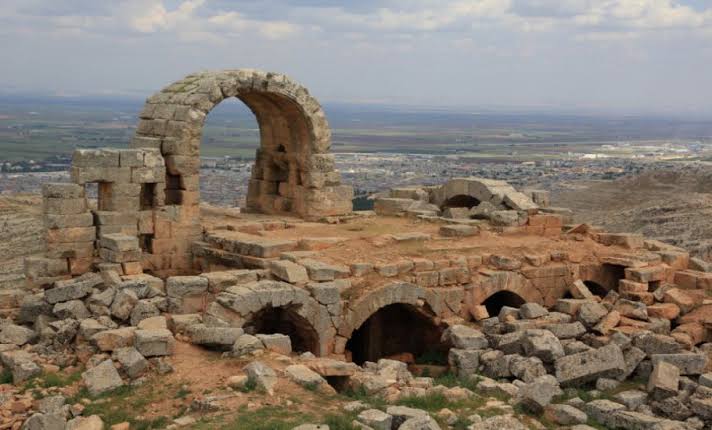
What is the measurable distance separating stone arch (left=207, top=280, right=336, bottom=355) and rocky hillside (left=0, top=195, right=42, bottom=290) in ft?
16.9

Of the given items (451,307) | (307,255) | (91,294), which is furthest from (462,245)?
(91,294)

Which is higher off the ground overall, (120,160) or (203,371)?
(120,160)

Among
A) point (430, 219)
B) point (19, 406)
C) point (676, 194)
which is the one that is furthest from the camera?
point (676, 194)

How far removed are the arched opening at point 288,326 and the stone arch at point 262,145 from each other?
246 cm

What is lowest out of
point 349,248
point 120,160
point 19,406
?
point 19,406

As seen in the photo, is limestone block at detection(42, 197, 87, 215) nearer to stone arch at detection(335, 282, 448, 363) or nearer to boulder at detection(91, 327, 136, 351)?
boulder at detection(91, 327, 136, 351)

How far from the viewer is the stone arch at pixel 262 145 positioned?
18.4 m

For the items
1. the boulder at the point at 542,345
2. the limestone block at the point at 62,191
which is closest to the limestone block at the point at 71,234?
the limestone block at the point at 62,191

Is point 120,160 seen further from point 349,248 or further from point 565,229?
point 565,229

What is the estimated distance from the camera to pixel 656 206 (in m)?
34.8

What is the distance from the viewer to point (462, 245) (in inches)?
744

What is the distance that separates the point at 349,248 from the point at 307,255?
1.26 metres

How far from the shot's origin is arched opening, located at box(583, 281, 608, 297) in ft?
65.1

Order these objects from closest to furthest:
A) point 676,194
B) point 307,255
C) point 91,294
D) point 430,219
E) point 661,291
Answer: point 91,294, point 307,255, point 661,291, point 430,219, point 676,194
